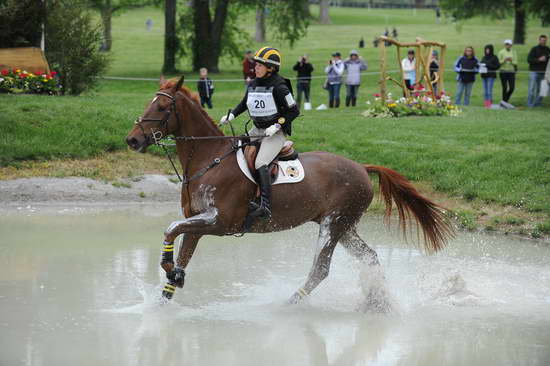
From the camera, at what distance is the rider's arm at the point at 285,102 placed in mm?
9117

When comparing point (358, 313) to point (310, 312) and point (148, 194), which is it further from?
point (148, 194)

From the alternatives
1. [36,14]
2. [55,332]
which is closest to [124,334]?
[55,332]

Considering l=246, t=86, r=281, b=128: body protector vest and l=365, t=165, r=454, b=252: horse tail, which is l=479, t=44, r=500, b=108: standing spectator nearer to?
l=365, t=165, r=454, b=252: horse tail

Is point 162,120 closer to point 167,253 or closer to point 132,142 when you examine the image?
point 132,142

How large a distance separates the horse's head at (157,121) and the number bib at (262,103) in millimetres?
836

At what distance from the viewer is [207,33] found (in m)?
40.1

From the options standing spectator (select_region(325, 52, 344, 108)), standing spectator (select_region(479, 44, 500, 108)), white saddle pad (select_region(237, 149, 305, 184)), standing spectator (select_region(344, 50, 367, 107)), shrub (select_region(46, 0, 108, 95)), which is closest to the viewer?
white saddle pad (select_region(237, 149, 305, 184))

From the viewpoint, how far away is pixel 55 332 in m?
8.27

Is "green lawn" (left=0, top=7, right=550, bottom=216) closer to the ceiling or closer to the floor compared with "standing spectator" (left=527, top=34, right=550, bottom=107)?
closer to the floor

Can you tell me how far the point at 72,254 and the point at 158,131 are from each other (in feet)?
11.6

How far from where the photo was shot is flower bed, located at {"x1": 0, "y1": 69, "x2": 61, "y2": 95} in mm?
20672

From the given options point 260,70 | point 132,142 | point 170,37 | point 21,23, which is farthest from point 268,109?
point 170,37

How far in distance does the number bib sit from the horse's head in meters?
0.84

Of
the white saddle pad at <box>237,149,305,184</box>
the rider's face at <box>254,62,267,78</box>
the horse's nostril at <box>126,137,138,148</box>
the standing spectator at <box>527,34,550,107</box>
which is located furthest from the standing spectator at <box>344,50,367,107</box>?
the horse's nostril at <box>126,137,138,148</box>
